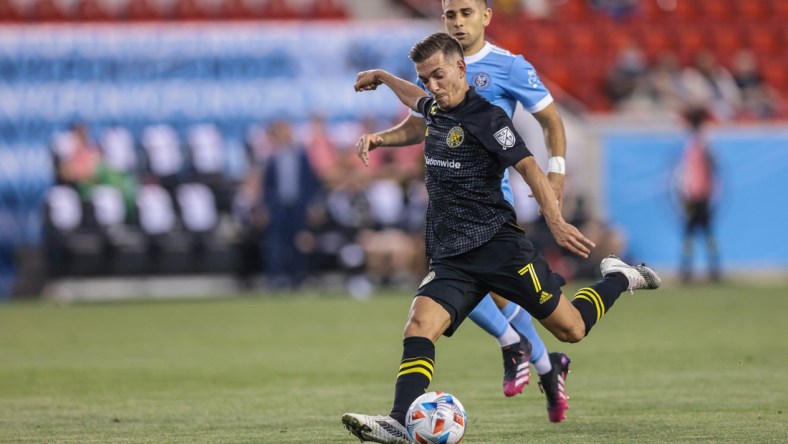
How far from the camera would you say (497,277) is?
6.44 metres

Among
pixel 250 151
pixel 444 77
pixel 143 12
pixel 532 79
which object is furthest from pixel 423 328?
pixel 143 12

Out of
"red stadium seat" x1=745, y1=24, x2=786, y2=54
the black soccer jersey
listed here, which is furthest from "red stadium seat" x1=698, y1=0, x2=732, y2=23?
the black soccer jersey

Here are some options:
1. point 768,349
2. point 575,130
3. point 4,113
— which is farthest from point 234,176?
point 768,349

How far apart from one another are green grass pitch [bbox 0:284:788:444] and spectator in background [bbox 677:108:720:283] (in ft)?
11.6

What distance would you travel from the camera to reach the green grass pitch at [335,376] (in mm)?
6898

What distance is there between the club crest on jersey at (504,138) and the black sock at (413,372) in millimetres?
978

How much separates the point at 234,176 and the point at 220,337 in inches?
328

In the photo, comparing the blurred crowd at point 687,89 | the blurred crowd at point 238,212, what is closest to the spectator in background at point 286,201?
the blurred crowd at point 238,212

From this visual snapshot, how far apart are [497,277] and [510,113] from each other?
1442 mm

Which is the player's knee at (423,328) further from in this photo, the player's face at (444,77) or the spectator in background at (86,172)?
the spectator in background at (86,172)

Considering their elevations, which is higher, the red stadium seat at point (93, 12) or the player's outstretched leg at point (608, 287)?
the red stadium seat at point (93, 12)

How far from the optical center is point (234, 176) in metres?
21.0

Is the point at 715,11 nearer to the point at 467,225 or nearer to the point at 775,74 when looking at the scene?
the point at 775,74

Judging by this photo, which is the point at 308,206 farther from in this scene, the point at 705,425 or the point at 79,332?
the point at 705,425
